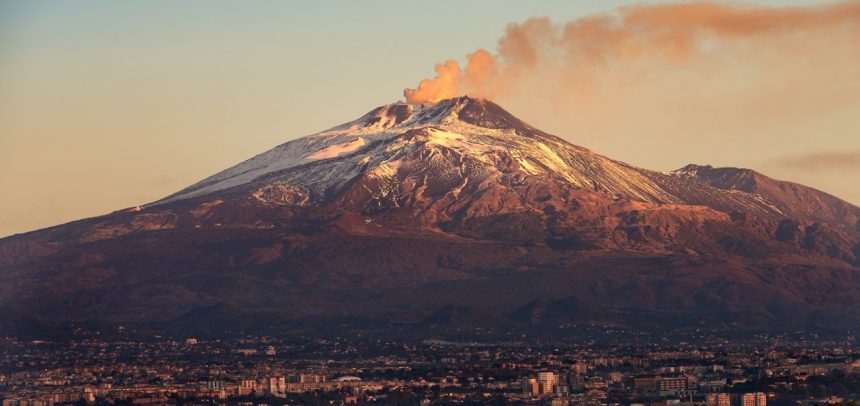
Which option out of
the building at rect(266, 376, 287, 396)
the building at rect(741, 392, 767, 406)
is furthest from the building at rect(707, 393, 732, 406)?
the building at rect(266, 376, 287, 396)

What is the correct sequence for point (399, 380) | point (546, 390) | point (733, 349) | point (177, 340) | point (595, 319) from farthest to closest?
point (595, 319) → point (177, 340) → point (733, 349) → point (399, 380) → point (546, 390)

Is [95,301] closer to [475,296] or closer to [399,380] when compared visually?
[475,296]

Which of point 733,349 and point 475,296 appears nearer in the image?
point 733,349

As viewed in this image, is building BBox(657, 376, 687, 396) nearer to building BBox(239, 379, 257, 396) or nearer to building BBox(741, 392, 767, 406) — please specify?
building BBox(741, 392, 767, 406)

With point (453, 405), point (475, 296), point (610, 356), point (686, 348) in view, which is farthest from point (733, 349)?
point (453, 405)

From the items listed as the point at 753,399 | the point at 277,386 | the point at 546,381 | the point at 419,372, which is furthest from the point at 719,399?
the point at 419,372

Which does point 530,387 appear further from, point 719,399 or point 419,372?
point 419,372

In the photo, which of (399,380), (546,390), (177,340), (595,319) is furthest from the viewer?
(595,319)
